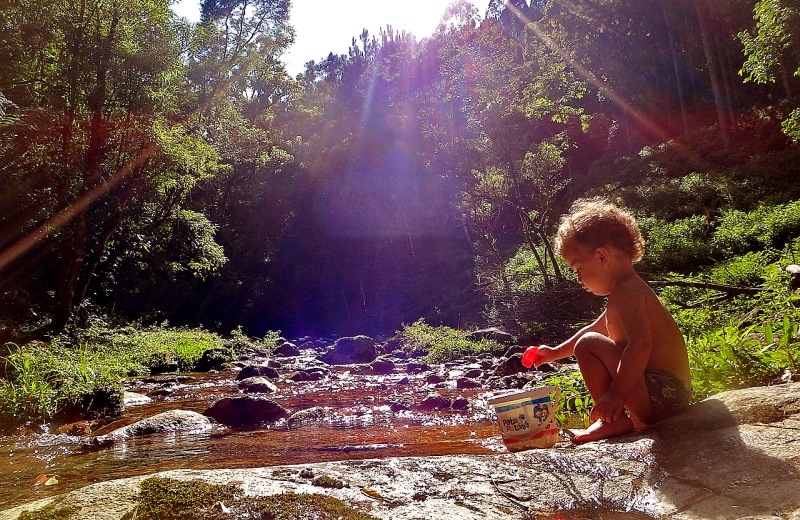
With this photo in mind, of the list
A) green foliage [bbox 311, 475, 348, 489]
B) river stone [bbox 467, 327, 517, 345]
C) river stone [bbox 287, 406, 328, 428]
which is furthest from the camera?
river stone [bbox 467, 327, 517, 345]

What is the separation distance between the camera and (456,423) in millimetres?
5883

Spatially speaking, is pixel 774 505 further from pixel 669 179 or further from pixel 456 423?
pixel 669 179

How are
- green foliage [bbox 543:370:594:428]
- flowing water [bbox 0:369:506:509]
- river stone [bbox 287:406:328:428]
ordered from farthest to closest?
river stone [bbox 287:406:328:428] → green foliage [bbox 543:370:594:428] → flowing water [bbox 0:369:506:509]

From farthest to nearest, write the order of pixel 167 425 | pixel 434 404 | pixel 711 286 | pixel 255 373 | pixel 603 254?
pixel 255 373, pixel 434 404, pixel 711 286, pixel 167 425, pixel 603 254

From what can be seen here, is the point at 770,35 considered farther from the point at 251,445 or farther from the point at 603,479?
the point at 251,445

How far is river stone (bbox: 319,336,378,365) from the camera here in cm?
1514

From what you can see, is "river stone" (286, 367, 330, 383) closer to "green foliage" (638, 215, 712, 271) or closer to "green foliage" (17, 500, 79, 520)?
"green foliage" (638, 215, 712, 271)

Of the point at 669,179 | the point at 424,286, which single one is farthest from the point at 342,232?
the point at 669,179

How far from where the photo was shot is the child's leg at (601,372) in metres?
2.66

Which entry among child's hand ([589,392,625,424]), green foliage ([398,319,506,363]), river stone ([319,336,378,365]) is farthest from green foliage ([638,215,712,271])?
child's hand ([589,392,625,424])

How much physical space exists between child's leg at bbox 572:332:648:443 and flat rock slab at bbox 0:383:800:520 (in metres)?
0.13

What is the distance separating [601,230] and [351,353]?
1325 centimetres

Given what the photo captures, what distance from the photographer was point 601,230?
9.34 feet

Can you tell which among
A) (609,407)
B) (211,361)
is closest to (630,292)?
(609,407)
